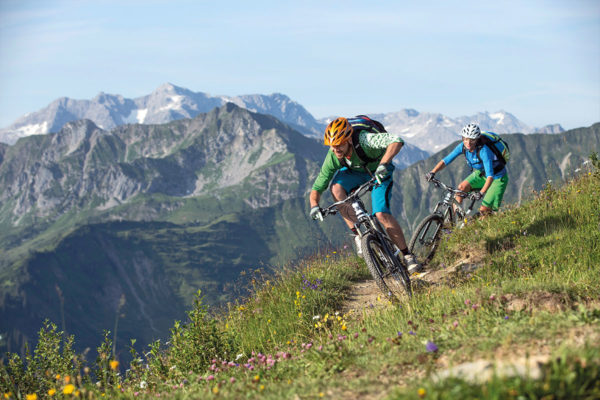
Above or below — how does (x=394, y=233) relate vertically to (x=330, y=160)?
below

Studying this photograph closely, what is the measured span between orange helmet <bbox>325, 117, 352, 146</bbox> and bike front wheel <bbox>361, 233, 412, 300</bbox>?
4.85 feet

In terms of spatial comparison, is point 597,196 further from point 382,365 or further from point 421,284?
point 382,365

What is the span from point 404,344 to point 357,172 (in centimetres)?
388

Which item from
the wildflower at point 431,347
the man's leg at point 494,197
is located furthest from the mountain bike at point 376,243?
the man's leg at point 494,197

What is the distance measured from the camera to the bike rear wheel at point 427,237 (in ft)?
32.3

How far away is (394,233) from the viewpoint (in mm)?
8000

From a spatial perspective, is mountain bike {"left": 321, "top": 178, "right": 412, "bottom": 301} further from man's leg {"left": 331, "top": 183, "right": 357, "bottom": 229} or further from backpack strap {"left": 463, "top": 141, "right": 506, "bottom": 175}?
backpack strap {"left": 463, "top": 141, "right": 506, "bottom": 175}

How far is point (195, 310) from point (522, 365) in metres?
4.45

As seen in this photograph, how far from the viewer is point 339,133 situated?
723 cm

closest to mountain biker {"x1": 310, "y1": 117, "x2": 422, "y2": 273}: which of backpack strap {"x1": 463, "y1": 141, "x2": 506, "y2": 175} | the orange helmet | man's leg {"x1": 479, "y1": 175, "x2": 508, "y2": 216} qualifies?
the orange helmet

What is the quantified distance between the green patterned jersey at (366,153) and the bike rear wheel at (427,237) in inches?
94.2

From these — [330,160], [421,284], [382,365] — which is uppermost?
[330,160]

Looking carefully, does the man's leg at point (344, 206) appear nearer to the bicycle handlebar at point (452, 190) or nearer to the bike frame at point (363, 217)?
the bike frame at point (363, 217)

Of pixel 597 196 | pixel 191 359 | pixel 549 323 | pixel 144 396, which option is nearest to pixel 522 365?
pixel 549 323
